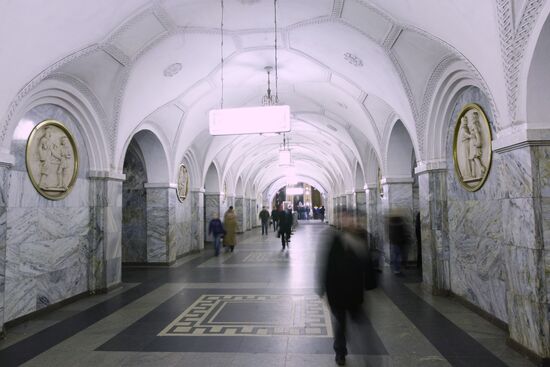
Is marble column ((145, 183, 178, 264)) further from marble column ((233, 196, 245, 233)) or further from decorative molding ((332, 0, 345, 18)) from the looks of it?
marble column ((233, 196, 245, 233))

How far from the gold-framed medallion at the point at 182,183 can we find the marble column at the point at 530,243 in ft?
29.0

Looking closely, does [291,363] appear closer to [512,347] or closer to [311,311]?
[311,311]

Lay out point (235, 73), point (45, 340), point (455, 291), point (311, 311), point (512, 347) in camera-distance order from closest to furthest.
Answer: point (512, 347) < point (45, 340) < point (311, 311) < point (455, 291) < point (235, 73)

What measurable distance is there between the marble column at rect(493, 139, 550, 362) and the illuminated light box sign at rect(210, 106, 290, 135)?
2797mm

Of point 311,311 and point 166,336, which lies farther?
point 311,311

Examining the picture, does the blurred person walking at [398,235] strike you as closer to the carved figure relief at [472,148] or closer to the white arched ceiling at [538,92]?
the carved figure relief at [472,148]

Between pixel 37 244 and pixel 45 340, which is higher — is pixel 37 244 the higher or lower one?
the higher one

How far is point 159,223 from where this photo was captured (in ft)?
31.7

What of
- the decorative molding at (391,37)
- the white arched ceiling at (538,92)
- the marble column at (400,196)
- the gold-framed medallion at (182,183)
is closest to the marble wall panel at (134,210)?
the gold-framed medallion at (182,183)

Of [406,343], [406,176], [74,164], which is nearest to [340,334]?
[406,343]

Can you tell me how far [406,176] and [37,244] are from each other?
24.9ft

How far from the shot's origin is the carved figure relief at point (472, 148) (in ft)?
15.9

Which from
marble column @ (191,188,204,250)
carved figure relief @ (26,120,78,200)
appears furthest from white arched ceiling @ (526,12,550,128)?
marble column @ (191,188,204,250)

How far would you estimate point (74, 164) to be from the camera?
6.22 meters
